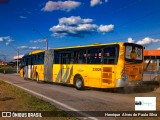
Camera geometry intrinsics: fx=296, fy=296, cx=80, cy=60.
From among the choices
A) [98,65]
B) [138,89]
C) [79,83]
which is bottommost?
[138,89]

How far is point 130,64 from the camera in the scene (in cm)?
1698

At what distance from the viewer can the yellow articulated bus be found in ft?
54.4

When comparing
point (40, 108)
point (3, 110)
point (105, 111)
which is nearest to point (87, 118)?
point (105, 111)

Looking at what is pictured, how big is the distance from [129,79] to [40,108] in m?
7.27

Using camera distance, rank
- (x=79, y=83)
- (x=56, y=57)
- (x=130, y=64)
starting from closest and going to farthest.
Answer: (x=130, y=64) < (x=79, y=83) < (x=56, y=57)

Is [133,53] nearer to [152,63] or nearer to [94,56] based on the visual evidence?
[94,56]

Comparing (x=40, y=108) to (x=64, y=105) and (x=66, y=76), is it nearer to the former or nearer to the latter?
(x=64, y=105)

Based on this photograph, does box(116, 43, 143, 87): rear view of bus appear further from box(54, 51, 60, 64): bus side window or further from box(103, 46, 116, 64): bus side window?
box(54, 51, 60, 64): bus side window

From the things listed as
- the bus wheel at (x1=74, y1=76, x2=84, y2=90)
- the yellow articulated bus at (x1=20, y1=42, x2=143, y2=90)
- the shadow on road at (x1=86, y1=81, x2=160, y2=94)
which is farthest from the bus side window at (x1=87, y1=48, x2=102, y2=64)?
the shadow on road at (x1=86, y1=81, x2=160, y2=94)

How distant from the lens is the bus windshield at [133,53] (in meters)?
16.8

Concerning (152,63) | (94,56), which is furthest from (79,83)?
(152,63)

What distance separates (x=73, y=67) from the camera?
20500 millimetres

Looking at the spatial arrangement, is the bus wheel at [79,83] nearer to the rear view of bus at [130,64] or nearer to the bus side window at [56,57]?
the bus side window at [56,57]

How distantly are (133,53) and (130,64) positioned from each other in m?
0.76
